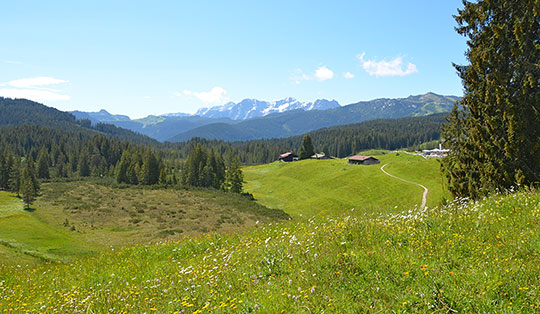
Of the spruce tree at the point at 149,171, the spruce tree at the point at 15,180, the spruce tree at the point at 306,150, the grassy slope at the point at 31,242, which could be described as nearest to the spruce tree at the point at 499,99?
the grassy slope at the point at 31,242

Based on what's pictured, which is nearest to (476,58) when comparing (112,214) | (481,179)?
(481,179)

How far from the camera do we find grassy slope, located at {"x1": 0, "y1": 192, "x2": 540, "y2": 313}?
451 cm

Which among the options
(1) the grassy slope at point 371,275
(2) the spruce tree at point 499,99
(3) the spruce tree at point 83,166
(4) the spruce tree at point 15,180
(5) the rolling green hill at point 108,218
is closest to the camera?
(1) the grassy slope at point 371,275

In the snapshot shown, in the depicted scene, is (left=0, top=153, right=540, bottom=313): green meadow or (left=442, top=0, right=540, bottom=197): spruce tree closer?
(left=0, top=153, right=540, bottom=313): green meadow

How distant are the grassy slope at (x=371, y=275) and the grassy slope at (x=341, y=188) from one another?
44028 mm

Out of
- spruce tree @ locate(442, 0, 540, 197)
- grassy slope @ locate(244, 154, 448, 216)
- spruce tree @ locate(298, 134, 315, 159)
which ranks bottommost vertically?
grassy slope @ locate(244, 154, 448, 216)

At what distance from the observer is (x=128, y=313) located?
602cm

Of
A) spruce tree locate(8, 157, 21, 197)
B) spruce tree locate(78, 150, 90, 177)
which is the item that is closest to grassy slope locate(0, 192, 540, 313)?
spruce tree locate(8, 157, 21, 197)

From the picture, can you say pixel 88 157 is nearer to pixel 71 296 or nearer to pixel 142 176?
pixel 142 176

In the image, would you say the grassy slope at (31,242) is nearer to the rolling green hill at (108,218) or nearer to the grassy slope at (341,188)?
the rolling green hill at (108,218)

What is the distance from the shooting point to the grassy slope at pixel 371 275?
178 inches

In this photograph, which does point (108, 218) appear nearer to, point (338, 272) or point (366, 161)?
point (338, 272)

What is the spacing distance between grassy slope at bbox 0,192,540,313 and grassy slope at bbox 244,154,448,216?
4403 cm

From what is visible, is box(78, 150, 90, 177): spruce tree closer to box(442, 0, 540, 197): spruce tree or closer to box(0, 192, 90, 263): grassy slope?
box(0, 192, 90, 263): grassy slope
